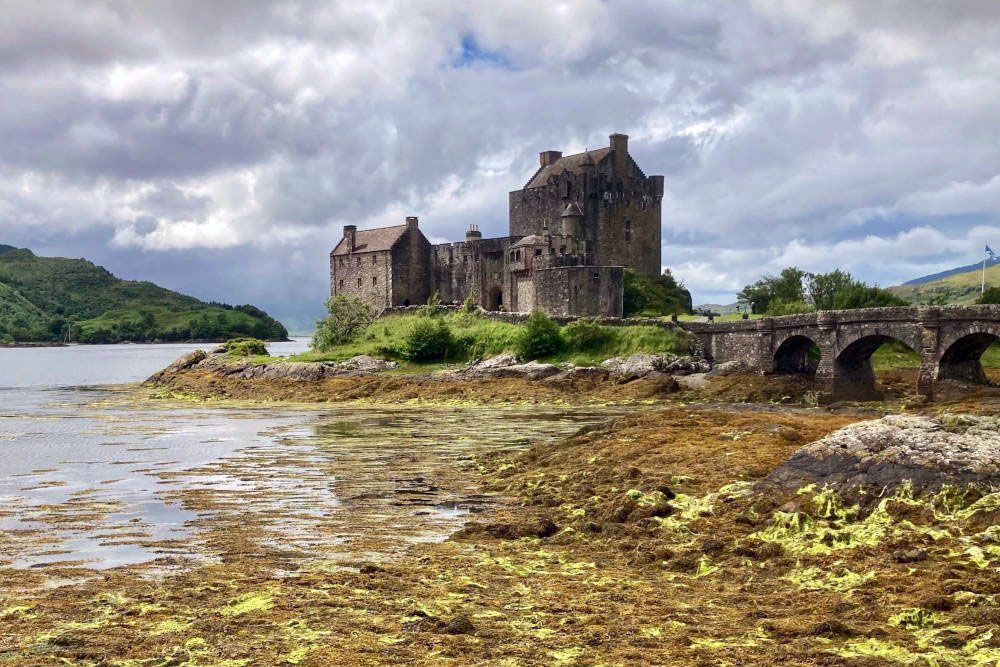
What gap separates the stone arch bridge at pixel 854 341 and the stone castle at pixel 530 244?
2149 cm

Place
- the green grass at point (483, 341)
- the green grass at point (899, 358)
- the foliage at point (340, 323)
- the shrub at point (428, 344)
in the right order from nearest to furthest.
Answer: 1. the green grass at point (899, 358)
2. the green grass at point (483, 341)
3. the shrub at point (428, 344)
4. the foliage at point (340, 323)

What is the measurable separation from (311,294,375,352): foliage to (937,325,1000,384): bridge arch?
45.9 metres

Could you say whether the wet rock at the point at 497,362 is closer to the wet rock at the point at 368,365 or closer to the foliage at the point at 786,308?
the wet rock at the point at 368,365

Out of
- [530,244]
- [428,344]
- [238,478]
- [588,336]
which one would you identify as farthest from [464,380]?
[238,478]

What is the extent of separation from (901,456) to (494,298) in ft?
221

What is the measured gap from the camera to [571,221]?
248 ft

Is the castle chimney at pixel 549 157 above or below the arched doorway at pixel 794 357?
above

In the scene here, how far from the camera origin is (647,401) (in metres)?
47.2

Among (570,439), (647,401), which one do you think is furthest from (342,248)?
(570,439)

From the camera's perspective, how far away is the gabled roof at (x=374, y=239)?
8848cm

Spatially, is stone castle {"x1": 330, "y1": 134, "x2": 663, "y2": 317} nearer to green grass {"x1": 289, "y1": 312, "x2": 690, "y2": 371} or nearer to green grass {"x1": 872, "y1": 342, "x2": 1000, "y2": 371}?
green grass {"x1": 289, "y1": 312, "x2": 690, "y2": 371}

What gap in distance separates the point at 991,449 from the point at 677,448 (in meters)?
8.08

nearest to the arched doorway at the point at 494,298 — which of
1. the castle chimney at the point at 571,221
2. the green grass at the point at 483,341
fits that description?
the green grass at the point at 483,341

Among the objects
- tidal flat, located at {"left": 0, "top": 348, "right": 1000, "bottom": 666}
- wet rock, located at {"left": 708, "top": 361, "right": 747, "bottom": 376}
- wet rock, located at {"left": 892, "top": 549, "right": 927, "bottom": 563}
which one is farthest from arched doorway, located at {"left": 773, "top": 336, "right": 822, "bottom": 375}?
wet rock, located at {"left": 892, "top": 549, "right": 927, "bottom": 563}
